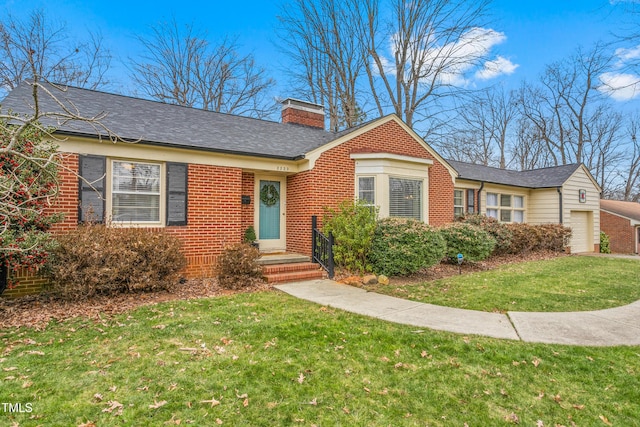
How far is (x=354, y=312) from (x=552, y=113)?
30401mm

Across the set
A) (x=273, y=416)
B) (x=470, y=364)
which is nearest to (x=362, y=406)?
(x=273, y=416)

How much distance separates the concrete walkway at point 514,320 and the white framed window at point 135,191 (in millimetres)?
4066

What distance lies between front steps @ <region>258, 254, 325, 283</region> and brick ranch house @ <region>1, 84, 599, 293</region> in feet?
2.62

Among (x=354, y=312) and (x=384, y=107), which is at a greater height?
(x=384, y=107)

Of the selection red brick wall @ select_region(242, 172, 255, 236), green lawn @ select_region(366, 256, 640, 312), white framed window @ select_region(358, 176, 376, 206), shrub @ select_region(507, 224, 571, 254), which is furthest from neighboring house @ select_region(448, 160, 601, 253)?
red brick wall @ select_region(242, 172, 255, 236)

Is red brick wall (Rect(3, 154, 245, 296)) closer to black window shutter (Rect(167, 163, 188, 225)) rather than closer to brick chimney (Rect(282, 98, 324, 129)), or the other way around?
black window shutter (Rect(167, 163, 188, 225))

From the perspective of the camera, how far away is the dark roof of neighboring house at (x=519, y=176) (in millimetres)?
14926

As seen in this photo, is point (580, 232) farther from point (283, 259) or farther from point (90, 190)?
point (90, 190)

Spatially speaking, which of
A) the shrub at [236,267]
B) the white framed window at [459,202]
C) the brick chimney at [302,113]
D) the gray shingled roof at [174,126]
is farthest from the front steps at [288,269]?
the white framed window at [459,202]

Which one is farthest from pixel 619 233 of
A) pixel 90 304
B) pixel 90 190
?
pixel 90 190

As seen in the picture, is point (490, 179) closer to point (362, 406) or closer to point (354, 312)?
point (354, 312)

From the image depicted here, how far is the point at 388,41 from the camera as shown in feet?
65.1

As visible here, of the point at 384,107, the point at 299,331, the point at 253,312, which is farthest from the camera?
the point at 384,107

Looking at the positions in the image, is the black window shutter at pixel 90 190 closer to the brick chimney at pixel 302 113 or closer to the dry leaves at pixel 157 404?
the dry leaves at pixel 157 404
